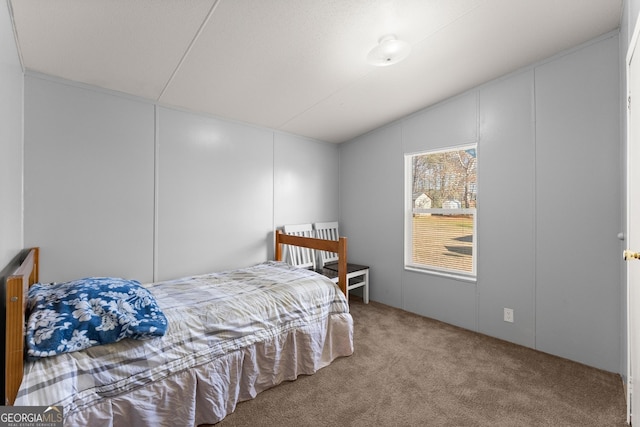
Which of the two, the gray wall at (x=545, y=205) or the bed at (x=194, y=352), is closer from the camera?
the bed at (x=194, y=352)

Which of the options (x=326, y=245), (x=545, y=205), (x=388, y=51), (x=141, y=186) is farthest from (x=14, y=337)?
(x=545, y=205)

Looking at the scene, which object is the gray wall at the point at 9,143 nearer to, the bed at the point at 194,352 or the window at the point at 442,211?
the bed at the point at 194,352

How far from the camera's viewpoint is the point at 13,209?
1677mm

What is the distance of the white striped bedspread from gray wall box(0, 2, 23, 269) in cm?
68

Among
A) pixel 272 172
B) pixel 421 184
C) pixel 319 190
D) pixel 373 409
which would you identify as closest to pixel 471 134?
pixel 421 184

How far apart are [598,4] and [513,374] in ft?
8.24

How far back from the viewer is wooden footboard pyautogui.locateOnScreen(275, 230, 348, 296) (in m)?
2.54

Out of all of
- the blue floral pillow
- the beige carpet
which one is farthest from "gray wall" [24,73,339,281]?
the beige carpet

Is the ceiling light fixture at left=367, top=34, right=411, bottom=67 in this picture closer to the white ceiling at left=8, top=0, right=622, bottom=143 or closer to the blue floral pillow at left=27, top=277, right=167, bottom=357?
the white ceiling at left=8, top=0, right=622, bottom=143

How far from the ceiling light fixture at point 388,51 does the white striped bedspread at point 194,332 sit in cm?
174

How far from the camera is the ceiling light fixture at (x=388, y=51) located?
6.16ft

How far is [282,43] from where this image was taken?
1903 millimetres

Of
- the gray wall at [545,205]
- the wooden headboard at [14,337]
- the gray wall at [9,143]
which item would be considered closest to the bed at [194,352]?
the wooden headboard at [14,337]

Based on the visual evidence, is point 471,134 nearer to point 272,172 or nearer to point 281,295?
point 272,172
